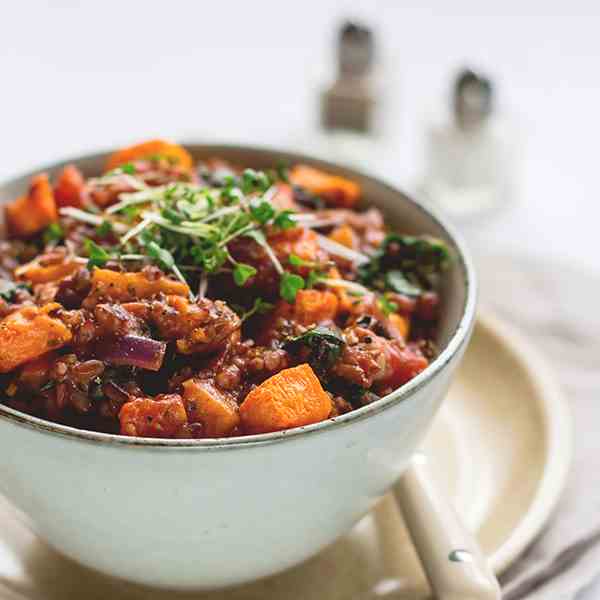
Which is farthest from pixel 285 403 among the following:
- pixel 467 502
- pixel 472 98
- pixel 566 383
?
pixel 472 98

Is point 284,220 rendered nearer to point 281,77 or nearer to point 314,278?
point 314,278

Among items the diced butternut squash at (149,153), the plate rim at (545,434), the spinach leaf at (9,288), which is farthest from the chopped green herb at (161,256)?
the plate rim at (545,434)

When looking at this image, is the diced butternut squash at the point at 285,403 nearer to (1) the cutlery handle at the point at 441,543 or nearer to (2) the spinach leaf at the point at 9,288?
(1) the cutlery handle at the point at 441,543


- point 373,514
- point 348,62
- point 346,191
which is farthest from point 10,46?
point 373,514

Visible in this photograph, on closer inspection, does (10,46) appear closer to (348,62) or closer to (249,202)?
(348,62)

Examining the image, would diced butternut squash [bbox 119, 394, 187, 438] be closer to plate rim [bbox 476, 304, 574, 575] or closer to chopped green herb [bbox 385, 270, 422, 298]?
chopped green herb [bbox 385, 270, 422, 298]
